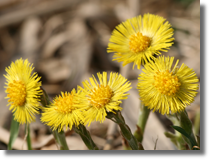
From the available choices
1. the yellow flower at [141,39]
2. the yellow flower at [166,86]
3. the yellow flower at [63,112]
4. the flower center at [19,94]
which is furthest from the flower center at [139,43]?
the flower center at [19,94]

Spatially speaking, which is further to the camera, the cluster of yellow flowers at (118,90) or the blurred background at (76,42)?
the blurred background at (76,42)

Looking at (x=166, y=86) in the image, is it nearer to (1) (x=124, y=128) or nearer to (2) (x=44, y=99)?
(1) (x=124, y=128)

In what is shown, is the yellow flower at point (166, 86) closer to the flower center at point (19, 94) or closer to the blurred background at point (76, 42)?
the flower center at point (19, 94)

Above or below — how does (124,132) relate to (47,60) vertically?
below

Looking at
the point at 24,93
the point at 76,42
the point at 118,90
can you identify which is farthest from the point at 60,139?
the point at 76,42

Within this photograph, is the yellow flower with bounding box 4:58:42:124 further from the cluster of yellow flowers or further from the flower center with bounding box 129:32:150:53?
the flower center with bounding box 129:32:150:53
